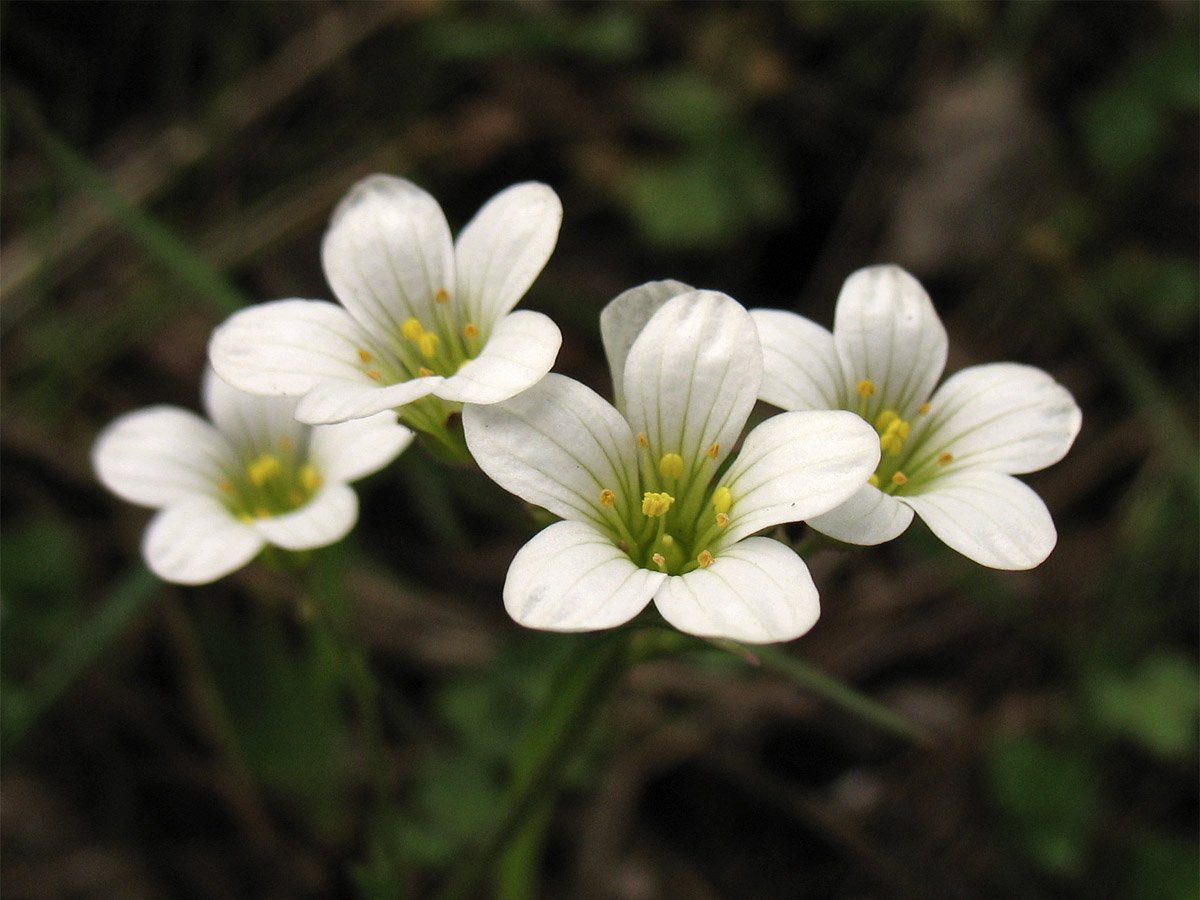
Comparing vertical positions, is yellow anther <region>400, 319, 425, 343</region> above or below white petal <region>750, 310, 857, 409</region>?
below

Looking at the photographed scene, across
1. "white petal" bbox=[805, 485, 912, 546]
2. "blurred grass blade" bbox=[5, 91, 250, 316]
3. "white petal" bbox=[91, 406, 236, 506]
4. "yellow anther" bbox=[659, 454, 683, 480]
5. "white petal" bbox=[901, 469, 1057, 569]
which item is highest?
"white petal" bbox=[901, 469, 1057, 569]

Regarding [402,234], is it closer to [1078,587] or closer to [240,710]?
[240,710]

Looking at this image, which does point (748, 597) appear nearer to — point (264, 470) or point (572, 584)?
point (572, 584)

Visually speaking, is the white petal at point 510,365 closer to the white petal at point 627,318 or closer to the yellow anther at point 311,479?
the white petal at point 627,318

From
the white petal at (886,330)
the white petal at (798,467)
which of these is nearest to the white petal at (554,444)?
the white petal at (798,467)

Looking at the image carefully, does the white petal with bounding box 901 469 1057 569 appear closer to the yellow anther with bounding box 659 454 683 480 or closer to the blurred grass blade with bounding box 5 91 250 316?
the yellow anther with bounding box 659 454 683 480

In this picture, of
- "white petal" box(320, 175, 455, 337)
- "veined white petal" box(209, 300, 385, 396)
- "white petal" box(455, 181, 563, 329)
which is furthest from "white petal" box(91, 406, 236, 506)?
"white petal" box(455, 181, 563, 329)

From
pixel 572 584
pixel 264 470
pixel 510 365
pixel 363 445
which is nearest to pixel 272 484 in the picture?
pixel 264 470

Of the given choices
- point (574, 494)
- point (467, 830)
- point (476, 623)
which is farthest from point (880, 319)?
point (476, 623)
